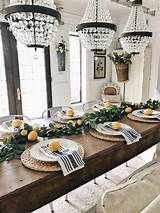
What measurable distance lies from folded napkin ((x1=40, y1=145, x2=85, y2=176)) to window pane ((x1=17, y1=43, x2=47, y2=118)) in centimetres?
296

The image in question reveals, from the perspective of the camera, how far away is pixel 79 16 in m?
4.52

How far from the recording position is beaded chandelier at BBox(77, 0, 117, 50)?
6.48 feet

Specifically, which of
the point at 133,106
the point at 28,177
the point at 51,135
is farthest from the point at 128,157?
the point at 133,106

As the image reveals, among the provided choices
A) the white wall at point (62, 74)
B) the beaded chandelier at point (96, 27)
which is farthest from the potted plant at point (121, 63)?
the beaded chandelier at point (96, 27)

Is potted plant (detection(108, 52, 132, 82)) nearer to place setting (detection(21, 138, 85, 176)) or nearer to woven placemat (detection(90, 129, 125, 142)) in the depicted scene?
woven placemat (detection(90, 129, 125, 142))

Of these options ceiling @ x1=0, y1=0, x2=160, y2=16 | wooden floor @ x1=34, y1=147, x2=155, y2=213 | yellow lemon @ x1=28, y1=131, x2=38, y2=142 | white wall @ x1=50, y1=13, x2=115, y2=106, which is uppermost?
ceiling @ x1=0, y1=0, x2=160, y2=16

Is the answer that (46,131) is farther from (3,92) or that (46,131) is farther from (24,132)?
(3,92)

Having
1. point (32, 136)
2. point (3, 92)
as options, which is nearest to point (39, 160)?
point (32, 136)

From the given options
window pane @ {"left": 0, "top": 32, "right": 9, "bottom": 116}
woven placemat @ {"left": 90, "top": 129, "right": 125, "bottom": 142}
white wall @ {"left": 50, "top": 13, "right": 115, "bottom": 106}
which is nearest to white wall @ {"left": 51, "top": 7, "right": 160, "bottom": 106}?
white wall @ {"left": 50, "top": 13, "right": 115, "bottom": 106}

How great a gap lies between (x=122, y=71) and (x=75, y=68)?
3.85ft

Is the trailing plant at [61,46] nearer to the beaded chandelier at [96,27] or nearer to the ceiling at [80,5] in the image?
the ceiling at [80,5]

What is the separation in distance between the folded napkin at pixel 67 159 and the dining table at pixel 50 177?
0.05m

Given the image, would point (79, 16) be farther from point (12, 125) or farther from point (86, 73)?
point (12, 125)

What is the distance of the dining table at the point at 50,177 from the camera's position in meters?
1.05
